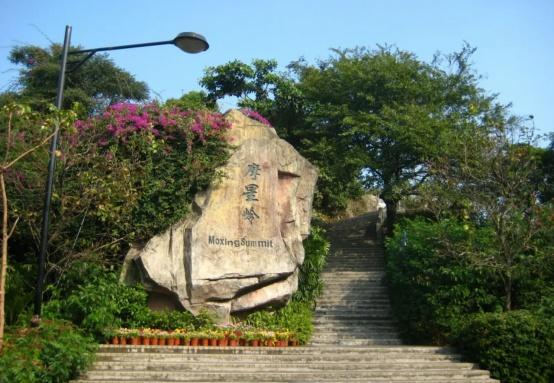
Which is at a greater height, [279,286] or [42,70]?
[42,70]

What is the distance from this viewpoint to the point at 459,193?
44.9 feet

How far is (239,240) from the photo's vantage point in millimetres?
13219

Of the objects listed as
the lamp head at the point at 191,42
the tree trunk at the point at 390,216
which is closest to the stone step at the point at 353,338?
the lamp head at the point at 191,42

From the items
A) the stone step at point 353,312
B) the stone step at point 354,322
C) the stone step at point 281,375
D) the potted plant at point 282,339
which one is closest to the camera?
the stone step at point 281,375

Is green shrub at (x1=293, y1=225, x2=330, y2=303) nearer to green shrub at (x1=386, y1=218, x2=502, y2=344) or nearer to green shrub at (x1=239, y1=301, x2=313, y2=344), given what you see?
green shrub at (x1=239, y1=301, x2=313, y2=344)

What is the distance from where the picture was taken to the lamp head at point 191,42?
7.95 meters

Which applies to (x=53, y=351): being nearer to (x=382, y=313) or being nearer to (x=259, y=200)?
(x=259, y=200)

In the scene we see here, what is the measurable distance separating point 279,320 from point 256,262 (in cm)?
152

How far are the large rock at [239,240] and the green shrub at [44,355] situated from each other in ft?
11.0

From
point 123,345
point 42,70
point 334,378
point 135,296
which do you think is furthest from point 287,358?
point 42,70

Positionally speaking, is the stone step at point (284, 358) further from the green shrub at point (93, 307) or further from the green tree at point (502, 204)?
the green tree at point (502, 204)

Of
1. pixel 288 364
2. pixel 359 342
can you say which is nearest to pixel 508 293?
pixel 359 342

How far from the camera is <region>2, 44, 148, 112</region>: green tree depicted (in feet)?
65.3

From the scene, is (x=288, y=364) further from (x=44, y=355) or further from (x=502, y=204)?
(x=502, y=204)
